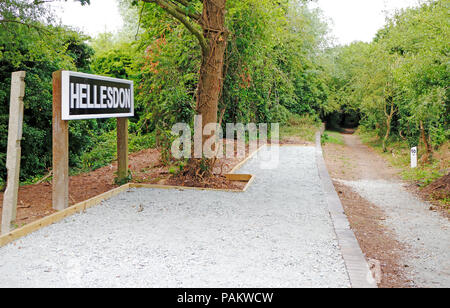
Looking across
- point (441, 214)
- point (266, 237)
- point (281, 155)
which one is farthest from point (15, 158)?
point (281, 155)

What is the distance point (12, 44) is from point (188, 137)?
382cm

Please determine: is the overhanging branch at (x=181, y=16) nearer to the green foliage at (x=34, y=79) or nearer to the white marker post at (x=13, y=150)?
the green foliage at (x=34, y=79)

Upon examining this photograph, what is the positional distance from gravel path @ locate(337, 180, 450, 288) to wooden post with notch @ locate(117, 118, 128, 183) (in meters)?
4.64

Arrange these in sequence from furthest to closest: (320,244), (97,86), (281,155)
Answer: (281,155)
(97,86)
(320,244)

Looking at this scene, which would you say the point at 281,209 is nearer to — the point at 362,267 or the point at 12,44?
the point at 362,267

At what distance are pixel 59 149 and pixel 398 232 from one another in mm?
4736

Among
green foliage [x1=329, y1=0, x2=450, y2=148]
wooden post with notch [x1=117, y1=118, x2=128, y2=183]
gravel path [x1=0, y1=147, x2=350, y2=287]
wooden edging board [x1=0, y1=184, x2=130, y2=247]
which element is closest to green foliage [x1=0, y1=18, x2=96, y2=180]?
wooden post with notch [x1=117, y1=118, x2=128, y2=183]

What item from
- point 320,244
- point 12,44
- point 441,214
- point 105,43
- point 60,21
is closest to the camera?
point 320,244

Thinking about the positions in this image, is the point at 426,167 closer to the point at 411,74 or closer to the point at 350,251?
the point at 411,74

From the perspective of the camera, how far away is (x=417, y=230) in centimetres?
580

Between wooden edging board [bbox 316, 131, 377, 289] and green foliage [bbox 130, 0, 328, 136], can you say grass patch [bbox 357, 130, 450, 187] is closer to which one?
wooden edging board [bbox 316, 131, 377, 289]

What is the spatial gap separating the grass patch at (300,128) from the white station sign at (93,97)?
13.0 m

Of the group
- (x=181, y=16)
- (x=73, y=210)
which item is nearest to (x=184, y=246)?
(x=73, y=210)

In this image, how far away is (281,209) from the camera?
20.6 feet
